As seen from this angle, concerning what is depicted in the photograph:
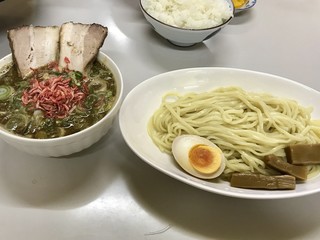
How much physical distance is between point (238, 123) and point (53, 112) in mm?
746

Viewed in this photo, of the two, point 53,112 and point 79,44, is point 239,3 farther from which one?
point 53,112

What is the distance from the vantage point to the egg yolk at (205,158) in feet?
3.78

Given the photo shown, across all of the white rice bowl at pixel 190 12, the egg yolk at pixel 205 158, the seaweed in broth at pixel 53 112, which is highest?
the white rice bowl at pixel 190 12

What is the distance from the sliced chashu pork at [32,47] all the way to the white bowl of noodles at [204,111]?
1.30 feet

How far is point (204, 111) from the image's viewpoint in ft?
4.65

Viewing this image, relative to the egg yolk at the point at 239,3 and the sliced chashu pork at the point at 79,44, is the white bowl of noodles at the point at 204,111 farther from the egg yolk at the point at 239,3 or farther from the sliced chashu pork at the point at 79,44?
the egg yolk at the point at 239,3

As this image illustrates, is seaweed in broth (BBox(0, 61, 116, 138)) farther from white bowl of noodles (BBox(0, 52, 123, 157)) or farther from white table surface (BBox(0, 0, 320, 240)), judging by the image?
white table surface (BBox(0, 0, 320, 240))

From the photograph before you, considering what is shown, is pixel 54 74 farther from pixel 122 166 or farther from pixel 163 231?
pixel 163 231

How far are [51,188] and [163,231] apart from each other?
438mm

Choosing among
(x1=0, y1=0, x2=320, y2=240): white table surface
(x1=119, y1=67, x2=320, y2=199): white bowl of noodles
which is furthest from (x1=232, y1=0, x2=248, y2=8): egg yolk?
(x1=0, y1=0, x2=320, y2=240): white table surface

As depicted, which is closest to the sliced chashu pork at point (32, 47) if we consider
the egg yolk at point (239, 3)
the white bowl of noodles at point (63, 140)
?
the white bowl of noodles at point (63, 140)

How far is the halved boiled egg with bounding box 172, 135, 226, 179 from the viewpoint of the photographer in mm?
1151

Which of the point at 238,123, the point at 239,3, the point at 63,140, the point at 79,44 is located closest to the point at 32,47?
the point at 79,44

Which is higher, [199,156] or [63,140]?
[63,140]
